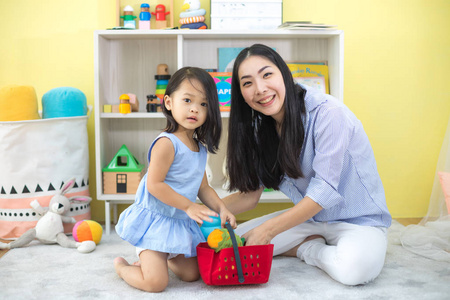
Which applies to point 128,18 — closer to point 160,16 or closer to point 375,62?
point 160,16

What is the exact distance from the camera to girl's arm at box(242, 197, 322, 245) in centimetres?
151

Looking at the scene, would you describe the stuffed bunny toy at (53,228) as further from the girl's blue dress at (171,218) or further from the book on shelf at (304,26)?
the book on shelf at (304,26)

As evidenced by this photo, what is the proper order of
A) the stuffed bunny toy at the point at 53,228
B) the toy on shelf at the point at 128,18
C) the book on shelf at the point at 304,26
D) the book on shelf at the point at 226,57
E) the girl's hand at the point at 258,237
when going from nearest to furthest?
1. the girl's hand at the point at 258,237
2. the stuffed bunny toy at the point at 53,228
3. the book on shelf at the point at 304,26
4. the toy on shelf at the point at 128,18
5. the book on shelf at the point at 226,57

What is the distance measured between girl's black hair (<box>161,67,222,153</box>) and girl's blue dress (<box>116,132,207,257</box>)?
0.17 feet

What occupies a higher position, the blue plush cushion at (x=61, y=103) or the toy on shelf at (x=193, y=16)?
the toy on shelf at (x=193, y=16)

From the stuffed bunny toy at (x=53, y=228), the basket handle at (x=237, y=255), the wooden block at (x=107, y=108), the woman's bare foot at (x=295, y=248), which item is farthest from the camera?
the wooden block at (x=107, y=108)

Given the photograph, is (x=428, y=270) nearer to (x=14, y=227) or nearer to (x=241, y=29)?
(x=241, y=29)

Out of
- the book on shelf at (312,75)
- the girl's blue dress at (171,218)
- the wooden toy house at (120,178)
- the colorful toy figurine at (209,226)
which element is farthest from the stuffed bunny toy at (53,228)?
the book on shelf at (312,75)

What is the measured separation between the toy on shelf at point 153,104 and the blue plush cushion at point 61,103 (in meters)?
0.33

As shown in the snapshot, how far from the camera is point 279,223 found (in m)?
1.53

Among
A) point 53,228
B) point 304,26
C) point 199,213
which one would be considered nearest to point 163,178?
point 199,213

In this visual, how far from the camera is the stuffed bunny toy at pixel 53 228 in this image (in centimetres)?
203

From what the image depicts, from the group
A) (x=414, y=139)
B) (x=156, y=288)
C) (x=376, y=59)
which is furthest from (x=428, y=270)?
(x=376, y=59)

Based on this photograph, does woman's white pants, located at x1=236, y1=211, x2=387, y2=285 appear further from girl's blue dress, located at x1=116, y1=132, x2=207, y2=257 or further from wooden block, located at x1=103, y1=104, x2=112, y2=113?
wooden block, located at x1=103, y1=104, x2=112, y2=113
